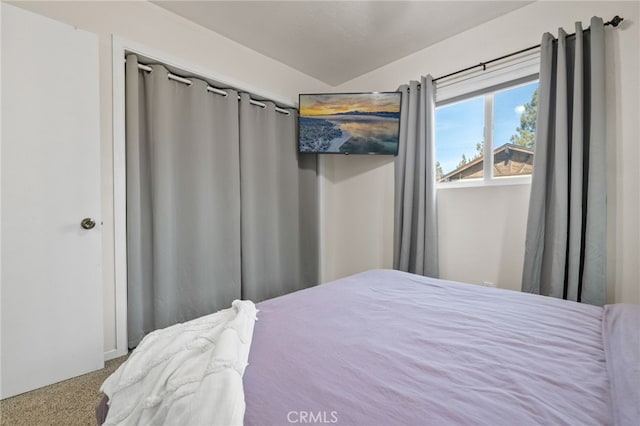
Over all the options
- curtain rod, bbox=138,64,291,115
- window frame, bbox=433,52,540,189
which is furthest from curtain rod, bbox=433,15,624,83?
curtain rod, bbox=138,64,291,115

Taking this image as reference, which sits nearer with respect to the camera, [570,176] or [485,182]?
[570,176]

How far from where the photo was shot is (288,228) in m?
3.02

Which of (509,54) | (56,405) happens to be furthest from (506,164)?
(56,405)

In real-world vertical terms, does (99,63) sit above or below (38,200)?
above

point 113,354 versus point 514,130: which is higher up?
point 514,130

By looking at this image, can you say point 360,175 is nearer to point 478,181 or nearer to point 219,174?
point 478,181

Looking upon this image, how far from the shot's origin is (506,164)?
7.25 feet

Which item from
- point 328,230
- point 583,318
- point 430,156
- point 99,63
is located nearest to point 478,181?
point 430,156

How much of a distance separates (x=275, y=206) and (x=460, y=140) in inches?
74.4

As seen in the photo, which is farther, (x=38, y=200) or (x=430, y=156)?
(x=430, y=156)

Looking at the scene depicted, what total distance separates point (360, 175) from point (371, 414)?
2.76 metres

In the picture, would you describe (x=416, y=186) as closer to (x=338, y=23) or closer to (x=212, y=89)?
(x=338, y=23)

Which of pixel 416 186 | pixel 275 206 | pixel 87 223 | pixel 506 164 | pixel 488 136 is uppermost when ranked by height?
pixel 488 136

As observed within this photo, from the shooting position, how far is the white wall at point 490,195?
1.67 metres
